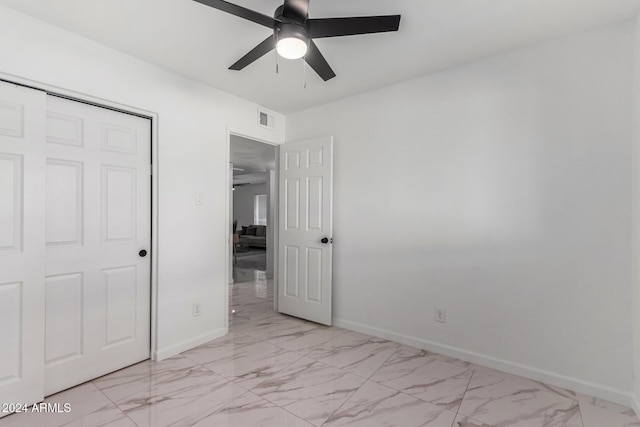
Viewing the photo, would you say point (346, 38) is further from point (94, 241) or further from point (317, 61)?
point (94, 241)

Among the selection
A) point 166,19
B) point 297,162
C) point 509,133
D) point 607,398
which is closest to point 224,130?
point 297,162

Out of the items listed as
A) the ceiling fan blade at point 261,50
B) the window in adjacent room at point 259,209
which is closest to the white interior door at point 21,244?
the ceiling fan blade at point 261,50

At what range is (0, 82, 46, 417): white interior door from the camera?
1.93m

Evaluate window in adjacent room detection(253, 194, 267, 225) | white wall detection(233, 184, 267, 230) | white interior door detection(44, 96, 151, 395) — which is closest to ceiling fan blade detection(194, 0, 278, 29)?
white interior door detection(44, 96, 151, 395)

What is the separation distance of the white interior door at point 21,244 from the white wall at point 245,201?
33.6 feet

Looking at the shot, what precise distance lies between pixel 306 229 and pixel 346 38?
205 cm

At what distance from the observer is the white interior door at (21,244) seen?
193 centimetres

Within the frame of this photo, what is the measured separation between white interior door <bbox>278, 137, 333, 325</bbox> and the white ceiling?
95 centimetres

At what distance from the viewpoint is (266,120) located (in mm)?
3715

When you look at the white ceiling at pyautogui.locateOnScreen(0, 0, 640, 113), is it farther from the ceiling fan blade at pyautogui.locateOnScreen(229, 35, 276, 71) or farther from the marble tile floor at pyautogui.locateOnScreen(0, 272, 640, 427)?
the marble tile floor at pyautogui.locateOnScreen(0, 272, 640, 427)

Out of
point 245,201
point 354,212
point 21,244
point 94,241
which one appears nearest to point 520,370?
point 354,212

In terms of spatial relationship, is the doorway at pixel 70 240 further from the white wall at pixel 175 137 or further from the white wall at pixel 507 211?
the white wall at pixel 507 211

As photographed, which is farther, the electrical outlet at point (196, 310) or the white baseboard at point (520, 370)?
the electrical outlet at point (196, 310)

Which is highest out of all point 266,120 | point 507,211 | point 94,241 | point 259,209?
point 266,120
